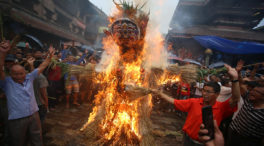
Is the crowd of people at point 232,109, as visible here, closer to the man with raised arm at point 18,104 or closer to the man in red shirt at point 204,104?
the man in red shirt at point 204,104

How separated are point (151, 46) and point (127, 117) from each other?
8.06 feet

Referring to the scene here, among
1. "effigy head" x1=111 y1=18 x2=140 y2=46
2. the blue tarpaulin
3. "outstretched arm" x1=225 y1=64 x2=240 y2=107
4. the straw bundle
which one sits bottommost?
the straw bundle

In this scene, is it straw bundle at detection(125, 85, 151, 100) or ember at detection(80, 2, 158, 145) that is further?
ember at detection(80, 2, 158, 145)

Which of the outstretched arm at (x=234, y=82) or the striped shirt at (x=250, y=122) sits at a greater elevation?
the outstretched arm at (x=234, y=82)

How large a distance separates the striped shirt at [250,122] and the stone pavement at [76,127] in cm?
230

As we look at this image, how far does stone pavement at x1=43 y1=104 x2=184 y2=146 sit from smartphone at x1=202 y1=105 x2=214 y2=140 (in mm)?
3467

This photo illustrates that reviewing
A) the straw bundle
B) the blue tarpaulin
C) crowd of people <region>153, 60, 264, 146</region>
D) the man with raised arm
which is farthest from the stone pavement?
the blue tarpaulin

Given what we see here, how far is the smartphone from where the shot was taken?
4.92ft

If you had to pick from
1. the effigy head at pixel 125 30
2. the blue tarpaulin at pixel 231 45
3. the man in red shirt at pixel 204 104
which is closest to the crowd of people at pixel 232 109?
the man in red shirt at pixel 204 104

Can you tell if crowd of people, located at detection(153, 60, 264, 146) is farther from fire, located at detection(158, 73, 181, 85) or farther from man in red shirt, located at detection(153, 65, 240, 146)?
fire, located at detection(158, 73, 181, 85)

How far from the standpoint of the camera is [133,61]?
13.3ft

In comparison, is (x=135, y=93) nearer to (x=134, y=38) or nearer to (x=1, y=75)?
(x=134, y=38)

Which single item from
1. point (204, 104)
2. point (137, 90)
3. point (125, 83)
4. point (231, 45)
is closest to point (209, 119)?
point (204, 104)

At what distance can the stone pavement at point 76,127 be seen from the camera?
13.7 feet
